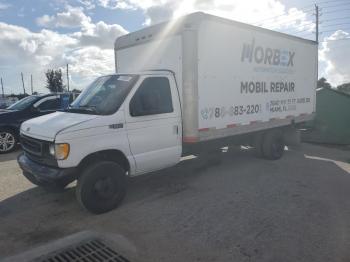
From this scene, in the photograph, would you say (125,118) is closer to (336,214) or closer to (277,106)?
(336,214)

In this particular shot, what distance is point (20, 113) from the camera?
9477mm

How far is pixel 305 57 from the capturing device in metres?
8.62

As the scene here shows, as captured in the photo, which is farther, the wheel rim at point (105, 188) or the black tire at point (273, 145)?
the black tire at point (273, 145)

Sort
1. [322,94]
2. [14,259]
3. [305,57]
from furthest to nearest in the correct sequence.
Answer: [322,94], [305,57], [14,259]

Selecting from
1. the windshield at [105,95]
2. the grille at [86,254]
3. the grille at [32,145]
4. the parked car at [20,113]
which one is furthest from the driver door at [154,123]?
the parked car at [20,113]

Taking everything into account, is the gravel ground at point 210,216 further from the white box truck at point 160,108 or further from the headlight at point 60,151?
the headlight at point 60,151

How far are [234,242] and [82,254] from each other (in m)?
1.90

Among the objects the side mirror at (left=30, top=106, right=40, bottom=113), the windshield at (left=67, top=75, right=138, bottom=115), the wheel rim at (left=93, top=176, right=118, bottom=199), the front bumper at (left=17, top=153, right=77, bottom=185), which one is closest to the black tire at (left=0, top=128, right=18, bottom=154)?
the side mirror at (left=30, top=106, right=40, bottom=113)

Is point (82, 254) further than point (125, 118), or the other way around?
point (125, 118)

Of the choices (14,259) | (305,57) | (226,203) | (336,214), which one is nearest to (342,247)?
(336,214)

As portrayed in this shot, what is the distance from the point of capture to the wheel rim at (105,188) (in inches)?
182

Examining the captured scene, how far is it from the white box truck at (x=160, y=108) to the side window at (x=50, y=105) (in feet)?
14.6

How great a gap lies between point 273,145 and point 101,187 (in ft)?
17.1

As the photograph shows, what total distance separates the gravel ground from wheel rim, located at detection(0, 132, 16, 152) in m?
2.43
